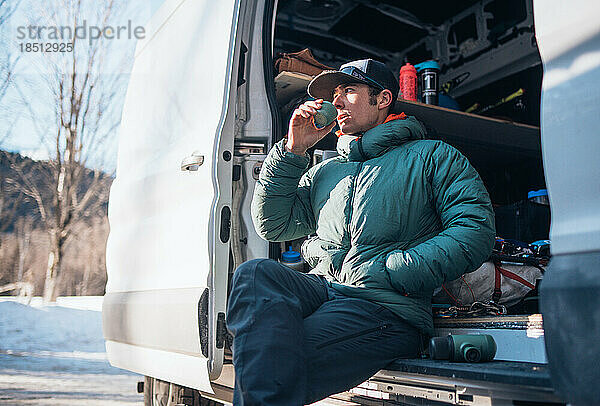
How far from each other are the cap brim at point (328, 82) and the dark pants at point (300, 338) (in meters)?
0.89

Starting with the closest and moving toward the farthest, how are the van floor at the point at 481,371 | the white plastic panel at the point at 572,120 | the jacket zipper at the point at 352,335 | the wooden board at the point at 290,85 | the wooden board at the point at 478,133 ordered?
the white plastic panel at the point at 572,120, the van floor at the point at 481,371, the jacket zipper at the point at 352,335, the wooden board at the point at 290,85, the wooden board at the point at 478,133

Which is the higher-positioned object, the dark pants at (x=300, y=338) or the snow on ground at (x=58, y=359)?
the dark pants at (x=300, y=338)

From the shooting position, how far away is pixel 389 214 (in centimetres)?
211

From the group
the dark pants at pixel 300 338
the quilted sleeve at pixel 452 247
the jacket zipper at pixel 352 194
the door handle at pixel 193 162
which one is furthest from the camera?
the door handle at pixel 193 162

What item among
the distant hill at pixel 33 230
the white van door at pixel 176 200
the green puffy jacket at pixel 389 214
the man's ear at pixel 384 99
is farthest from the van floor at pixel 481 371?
the distant hill at pixel 33 230

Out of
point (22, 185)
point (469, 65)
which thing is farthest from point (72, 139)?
point (469, 65)

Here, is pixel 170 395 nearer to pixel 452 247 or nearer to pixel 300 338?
pixel 300 338

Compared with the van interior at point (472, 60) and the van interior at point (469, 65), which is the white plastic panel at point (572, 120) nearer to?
the van interior at point (469, 65)

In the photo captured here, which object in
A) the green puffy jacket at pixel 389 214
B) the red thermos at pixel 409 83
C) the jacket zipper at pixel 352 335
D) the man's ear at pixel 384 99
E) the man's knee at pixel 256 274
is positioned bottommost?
the jacket zipper at pixel 352 335

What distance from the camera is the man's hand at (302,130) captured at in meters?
2.22

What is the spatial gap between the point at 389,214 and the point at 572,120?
1.06m

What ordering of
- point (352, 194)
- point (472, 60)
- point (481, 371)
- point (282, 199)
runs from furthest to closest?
point (472, 60) → point (282, 199) → point (352, 194) → point (481, 371)

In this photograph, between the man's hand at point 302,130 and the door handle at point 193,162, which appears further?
the door handle at point 193,162

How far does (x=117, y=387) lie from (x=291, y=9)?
4.39m
